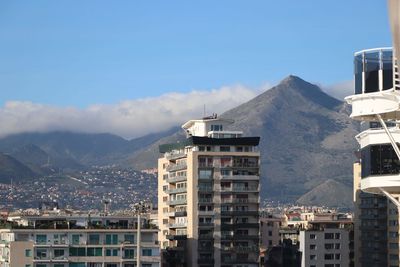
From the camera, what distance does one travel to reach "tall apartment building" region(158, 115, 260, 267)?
129 meters

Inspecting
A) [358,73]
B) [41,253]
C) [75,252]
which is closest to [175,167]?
[75,252]

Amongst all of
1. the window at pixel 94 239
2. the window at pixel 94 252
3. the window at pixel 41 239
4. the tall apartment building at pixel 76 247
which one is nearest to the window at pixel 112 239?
the tall apartment building at pixel 76 247

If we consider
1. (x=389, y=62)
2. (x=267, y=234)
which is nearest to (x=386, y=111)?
(x=389, y=62)

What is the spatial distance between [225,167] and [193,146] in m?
4.73

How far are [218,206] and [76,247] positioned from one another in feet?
82.5

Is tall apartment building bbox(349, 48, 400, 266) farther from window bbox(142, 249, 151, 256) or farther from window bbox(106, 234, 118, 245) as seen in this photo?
window bbox(106, 234, 118, 245)

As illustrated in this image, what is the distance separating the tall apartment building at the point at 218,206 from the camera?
129 meters

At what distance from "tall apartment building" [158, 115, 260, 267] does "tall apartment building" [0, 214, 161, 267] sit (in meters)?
19.4

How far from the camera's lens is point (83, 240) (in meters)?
109

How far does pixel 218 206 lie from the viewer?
428 feet

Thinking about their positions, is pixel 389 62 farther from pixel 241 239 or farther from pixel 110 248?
pixel 241 239

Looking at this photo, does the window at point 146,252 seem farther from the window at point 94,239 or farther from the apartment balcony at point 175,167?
the apartment balcony at point 175,167

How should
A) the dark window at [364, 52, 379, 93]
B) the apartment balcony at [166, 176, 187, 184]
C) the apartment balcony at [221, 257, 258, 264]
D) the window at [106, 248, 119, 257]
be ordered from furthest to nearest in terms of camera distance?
the apartment balcony at [166, 176, 187, 184] < the apartment balcony at [221, 257, 258, 264] < the window at [106, 248, 119, 257] < the dark window at [364, 52, 379, 93]

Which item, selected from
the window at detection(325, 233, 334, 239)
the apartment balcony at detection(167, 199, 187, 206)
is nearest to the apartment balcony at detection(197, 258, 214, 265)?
the apartment balcony at detection(167, 199, 187, 206)
